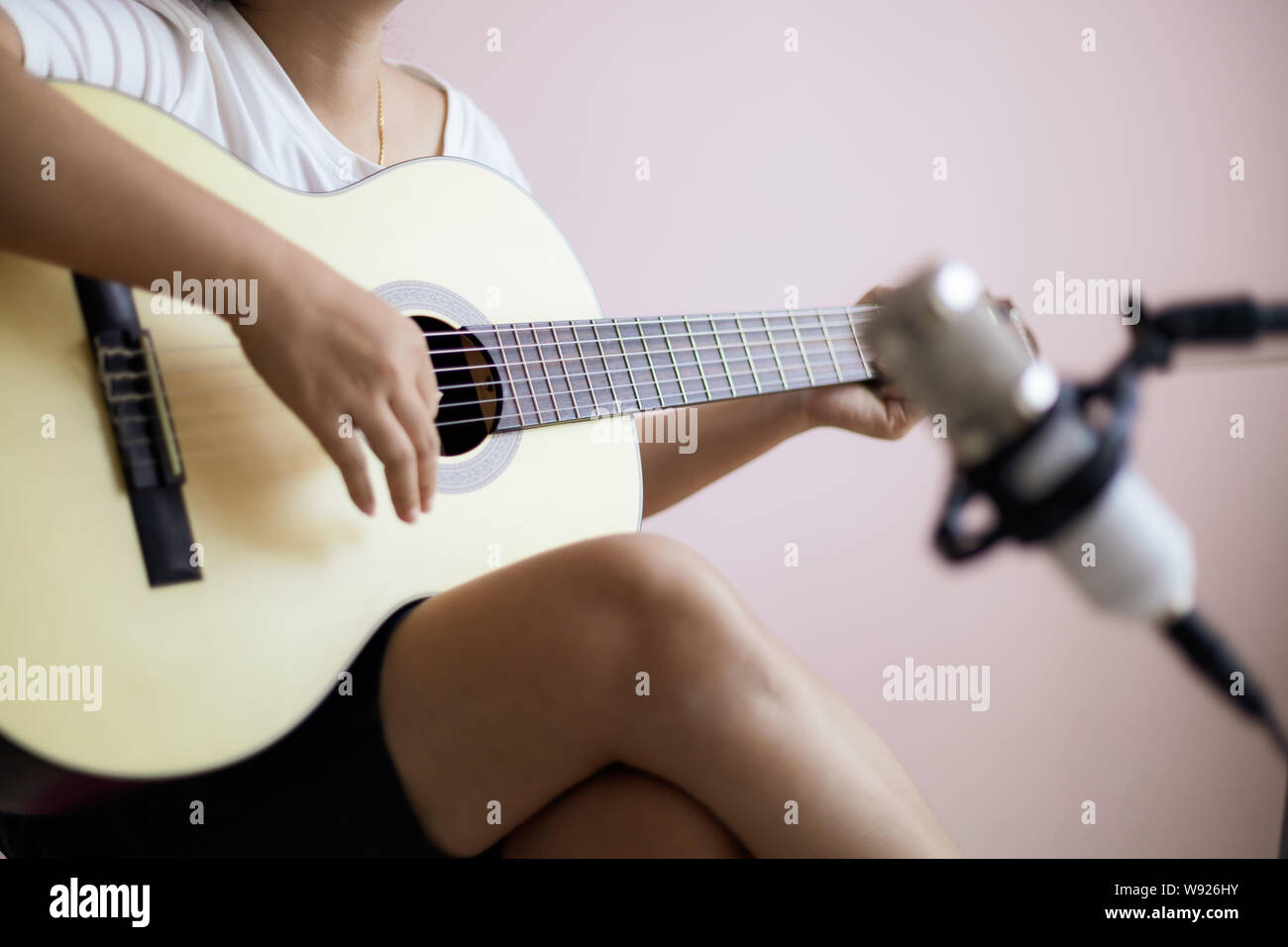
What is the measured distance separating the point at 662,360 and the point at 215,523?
0.41m

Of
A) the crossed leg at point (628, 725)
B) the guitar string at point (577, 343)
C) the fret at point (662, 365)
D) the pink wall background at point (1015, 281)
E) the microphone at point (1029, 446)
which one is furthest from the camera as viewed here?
the pink wall background at point (1015, 281)

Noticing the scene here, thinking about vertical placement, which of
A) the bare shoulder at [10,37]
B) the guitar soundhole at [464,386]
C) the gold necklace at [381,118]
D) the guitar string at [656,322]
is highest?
the gold necklace at [381,118]

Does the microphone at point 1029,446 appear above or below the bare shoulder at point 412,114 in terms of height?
below

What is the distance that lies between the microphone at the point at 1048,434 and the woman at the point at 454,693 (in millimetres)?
287

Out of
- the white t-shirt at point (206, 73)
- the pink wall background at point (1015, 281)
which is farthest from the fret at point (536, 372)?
the pink wall background at point (1015, 281)

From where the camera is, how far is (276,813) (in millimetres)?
610

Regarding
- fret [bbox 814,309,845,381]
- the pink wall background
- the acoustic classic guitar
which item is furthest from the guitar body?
the pink wall background

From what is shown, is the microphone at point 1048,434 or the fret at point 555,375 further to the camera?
the fret at point 555,375

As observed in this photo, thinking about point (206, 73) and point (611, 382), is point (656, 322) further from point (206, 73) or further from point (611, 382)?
point (206, 73)

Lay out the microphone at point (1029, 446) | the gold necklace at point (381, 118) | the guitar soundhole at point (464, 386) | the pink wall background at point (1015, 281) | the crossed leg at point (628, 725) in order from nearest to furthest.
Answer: the microphone at point (1029, 446) → the crossed leg at point (628, 725) → the guitar soundhole at point (464, 386) → the gold necklace at point (381, 118) → the pink wall background at point (1015, 281)

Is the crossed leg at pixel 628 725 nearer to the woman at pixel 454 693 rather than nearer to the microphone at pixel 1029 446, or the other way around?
the woman at pixel 454 693

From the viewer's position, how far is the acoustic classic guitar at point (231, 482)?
580 millimetres
